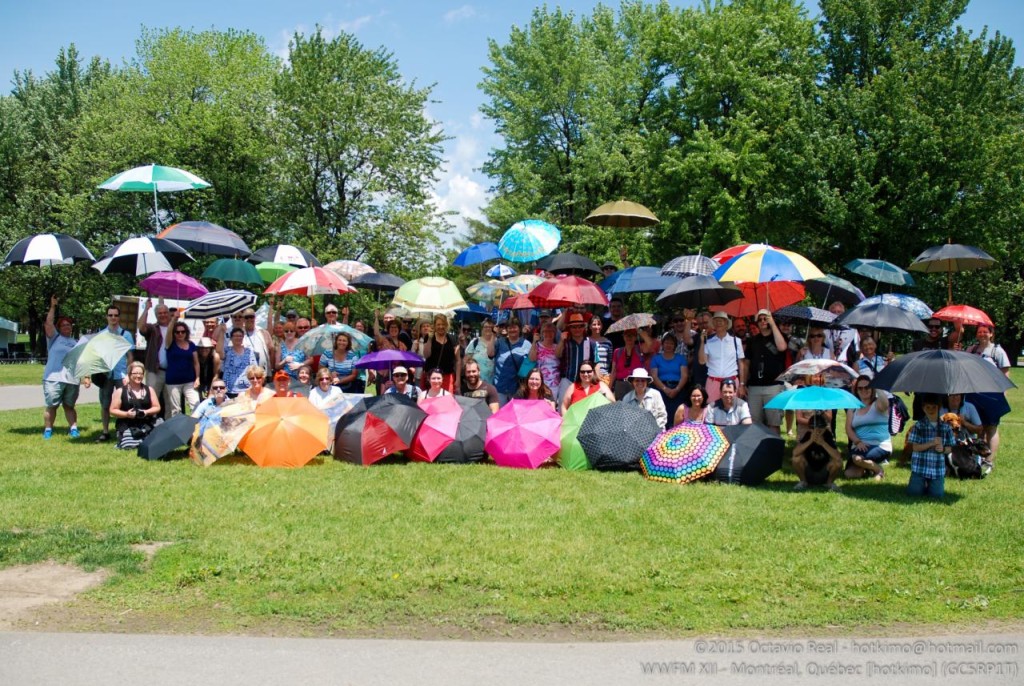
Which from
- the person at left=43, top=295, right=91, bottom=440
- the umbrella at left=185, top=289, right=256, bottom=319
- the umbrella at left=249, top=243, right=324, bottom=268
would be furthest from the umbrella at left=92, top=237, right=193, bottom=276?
the umbrella at left=249, top=243, right=324, bottom=268

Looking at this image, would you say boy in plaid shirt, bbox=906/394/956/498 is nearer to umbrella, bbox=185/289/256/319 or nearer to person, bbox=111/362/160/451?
umbrella, bbox=185/289/256/319

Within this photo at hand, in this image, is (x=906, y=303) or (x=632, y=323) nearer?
(x=632, y=323)

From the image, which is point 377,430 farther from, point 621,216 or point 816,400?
point 621,216

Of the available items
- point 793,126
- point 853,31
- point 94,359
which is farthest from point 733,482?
point 853,31

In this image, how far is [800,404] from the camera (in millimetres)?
8555

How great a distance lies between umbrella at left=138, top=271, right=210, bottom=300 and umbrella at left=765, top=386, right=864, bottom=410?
8786 mm

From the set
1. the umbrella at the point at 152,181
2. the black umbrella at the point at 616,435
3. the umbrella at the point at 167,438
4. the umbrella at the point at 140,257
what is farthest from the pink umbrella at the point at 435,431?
the umbrella at the point at 152,181

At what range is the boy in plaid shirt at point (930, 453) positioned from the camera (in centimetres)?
849

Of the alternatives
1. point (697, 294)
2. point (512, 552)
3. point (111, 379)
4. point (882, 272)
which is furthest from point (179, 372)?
point (882, 272)

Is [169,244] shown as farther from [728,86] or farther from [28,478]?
[728,86]

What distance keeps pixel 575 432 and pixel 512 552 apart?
356cm

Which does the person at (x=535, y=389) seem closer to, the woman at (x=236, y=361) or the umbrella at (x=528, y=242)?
the umbrella at (x=528, y=242)

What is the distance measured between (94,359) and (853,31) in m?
26.4

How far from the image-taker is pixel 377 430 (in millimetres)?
10258
